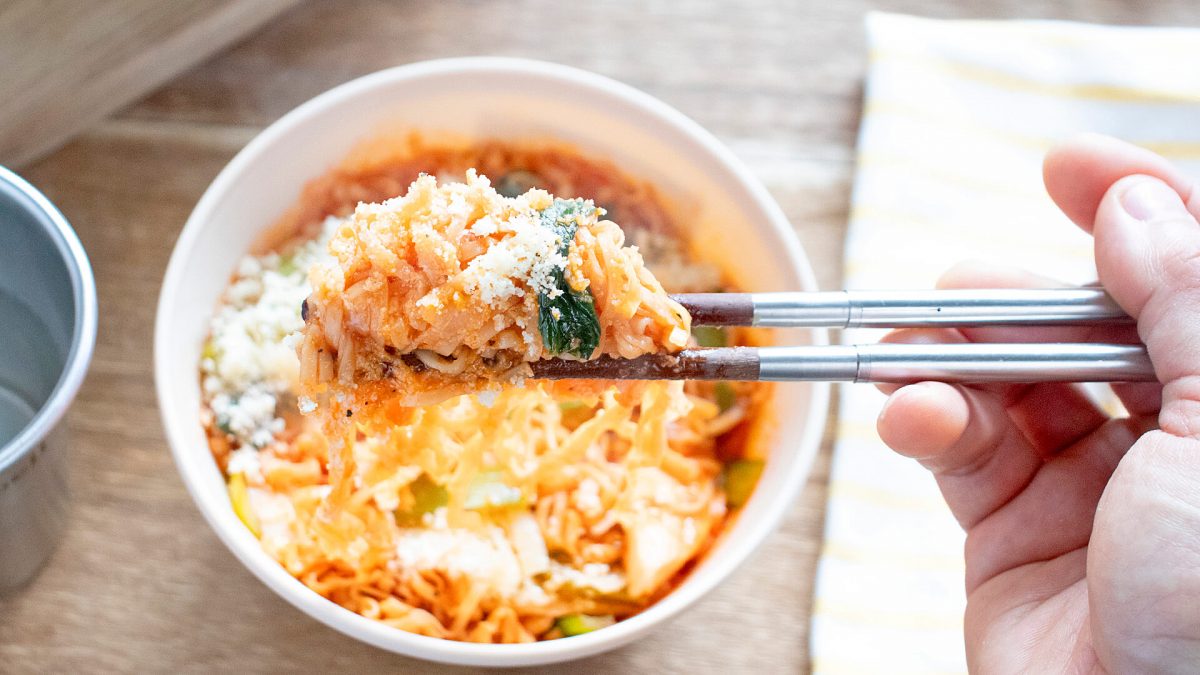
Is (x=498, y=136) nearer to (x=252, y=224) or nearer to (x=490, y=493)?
(x=252, y=224)

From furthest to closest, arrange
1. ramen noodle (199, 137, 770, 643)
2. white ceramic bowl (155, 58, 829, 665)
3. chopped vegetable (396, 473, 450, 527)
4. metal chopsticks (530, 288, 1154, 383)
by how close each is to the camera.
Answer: chopped vegetable (396, 473, 450, 527), ramen noodle (199, 137, 770, 643), white ceramic bowl (155, 58, 829, 665), metal chopsticks (530, 288, 1154, 383)

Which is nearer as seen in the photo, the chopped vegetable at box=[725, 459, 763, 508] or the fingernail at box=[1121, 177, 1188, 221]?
the fingernail at box=[1121, 177, 1188, 221]

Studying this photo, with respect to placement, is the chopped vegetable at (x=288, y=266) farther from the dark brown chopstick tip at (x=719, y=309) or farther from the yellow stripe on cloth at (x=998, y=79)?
the yellow stripe on cloth at (x=998, y=79)

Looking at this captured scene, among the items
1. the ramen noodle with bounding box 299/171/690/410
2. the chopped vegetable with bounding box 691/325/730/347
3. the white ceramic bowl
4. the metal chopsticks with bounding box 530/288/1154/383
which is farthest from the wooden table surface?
the ramen noodle with bounding box 299/171/690/410

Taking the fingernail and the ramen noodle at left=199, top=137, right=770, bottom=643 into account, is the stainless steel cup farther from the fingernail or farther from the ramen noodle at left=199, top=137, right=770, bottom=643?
the fingernail

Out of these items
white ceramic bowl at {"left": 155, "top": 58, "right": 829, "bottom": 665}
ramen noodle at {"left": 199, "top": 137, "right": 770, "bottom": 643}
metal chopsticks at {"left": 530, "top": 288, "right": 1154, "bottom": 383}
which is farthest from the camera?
ramen noodle at {"left": 199, "top": 137, "right": 770, "bottom": 643}

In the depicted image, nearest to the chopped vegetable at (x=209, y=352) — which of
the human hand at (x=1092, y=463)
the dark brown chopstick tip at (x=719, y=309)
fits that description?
the dark brown chopstick tip at (x=719, y=309)

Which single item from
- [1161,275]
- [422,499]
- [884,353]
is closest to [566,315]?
[884,353]

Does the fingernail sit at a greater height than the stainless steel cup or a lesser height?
greater
